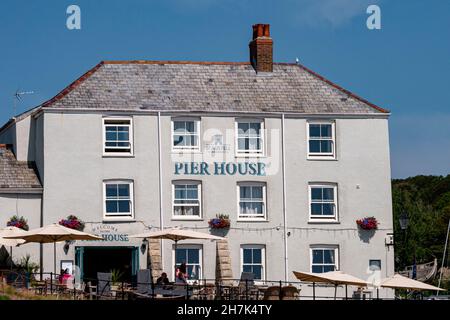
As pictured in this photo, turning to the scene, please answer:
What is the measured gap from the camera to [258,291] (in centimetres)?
4628

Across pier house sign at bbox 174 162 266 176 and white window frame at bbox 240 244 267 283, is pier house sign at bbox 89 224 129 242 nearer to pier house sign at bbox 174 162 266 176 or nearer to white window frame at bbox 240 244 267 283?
pier house sign at bbox 174 162 266 176

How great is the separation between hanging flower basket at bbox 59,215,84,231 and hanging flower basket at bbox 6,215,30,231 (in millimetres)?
1536

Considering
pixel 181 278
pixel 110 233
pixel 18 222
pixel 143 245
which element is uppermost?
pixel 18 222

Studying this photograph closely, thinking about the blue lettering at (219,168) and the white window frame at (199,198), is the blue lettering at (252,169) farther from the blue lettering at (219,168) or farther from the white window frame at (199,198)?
the white window frame at (199,198)

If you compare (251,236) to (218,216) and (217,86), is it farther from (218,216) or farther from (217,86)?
(217,86)

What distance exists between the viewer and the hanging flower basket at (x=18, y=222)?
53.8 meters

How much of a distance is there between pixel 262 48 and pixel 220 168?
22.0 feet

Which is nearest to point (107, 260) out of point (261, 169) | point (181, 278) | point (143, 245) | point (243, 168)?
point (143, 245)

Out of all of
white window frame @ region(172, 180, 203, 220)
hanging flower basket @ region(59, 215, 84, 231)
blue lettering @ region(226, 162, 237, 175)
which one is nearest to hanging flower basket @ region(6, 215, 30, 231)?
hanging flower basket @ region(59, 215, 84, 231)


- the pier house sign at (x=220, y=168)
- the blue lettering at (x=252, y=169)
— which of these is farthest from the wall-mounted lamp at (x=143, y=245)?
the blue lettering at (x=252, y=169)

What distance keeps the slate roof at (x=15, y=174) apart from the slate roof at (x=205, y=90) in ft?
10.4

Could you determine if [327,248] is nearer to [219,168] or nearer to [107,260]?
[219,168]

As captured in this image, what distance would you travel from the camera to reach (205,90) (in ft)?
190
